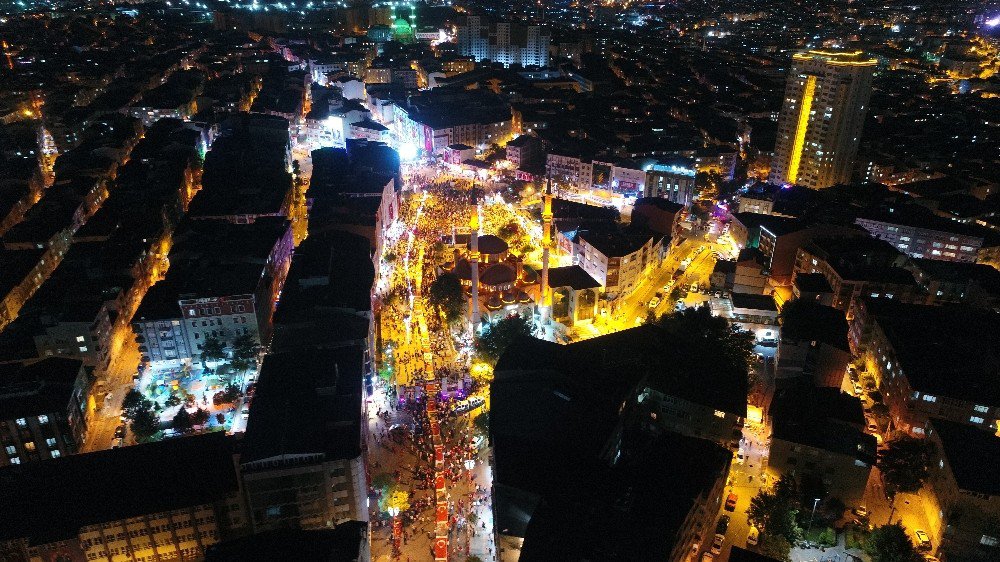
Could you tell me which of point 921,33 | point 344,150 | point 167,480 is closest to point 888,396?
point 167,480

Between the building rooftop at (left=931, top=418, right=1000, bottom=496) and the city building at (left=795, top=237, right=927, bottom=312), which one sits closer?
the building rooftop at (left=931, top=418, right=1000, bottom=496)

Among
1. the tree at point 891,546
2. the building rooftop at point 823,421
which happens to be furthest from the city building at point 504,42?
the tree at point 891,546

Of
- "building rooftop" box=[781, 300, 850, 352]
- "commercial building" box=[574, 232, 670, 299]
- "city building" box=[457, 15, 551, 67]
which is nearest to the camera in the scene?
"building rooftop" box=[781, 300, 850, 352]

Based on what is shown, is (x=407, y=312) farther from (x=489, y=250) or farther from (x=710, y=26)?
(x=710, y=26)

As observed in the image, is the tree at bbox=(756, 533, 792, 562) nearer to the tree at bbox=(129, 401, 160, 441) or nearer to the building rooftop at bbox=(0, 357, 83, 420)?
the tree at bbox=(129, 401, 160, 441)

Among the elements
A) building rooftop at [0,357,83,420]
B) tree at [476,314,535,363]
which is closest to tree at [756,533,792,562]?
tree at [476,314,535,363]

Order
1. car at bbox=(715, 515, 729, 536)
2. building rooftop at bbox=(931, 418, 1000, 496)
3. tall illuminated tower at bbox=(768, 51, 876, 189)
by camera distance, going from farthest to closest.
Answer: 1. tall illuminated tower at bbox=(768, 51, 876, 189)
2. car at bbox=(715, 515, 729, 536)
3. building rooftop at bbox=(931, 418, 1000, 496)
